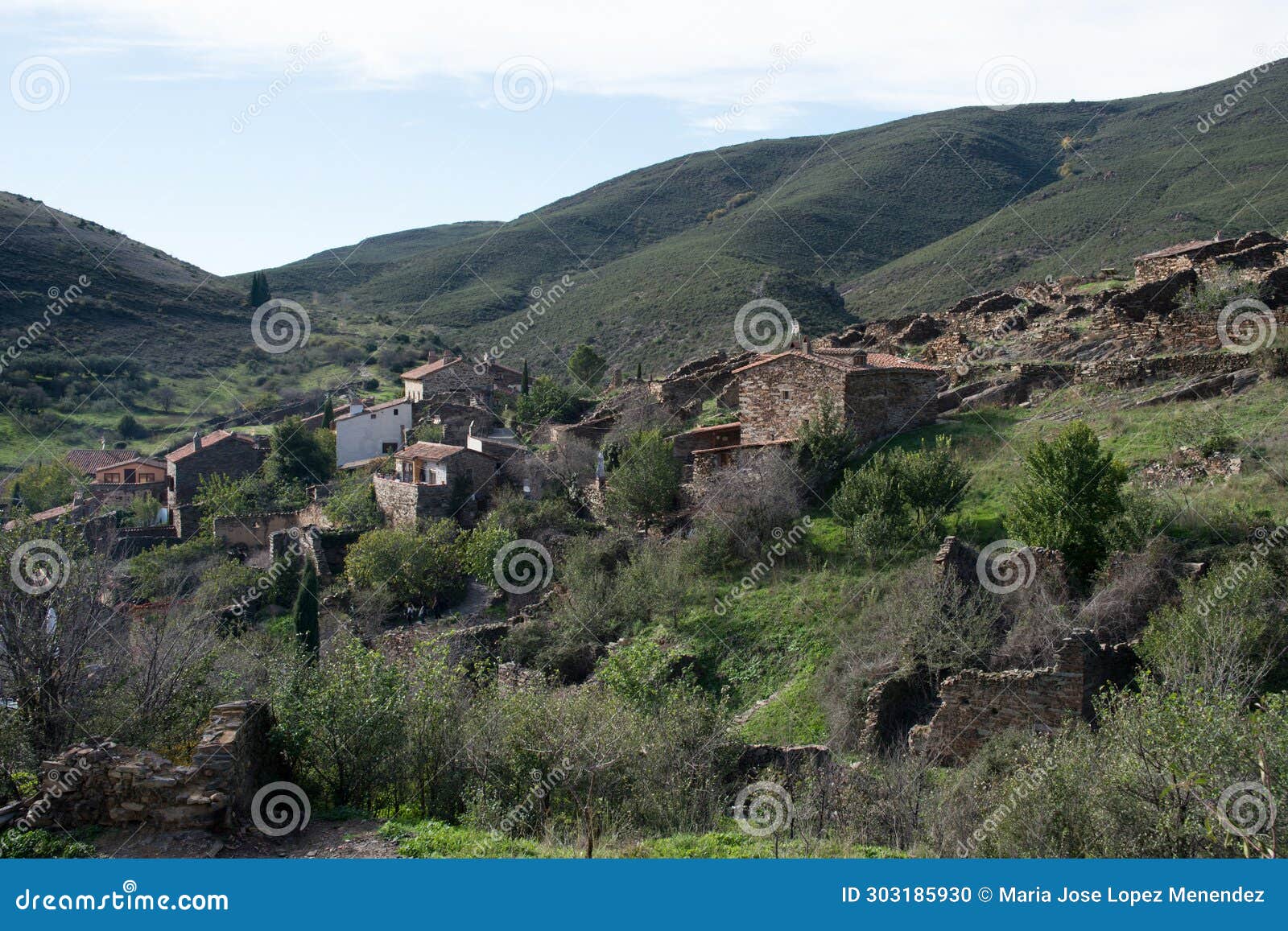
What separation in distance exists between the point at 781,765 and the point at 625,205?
8930 cm

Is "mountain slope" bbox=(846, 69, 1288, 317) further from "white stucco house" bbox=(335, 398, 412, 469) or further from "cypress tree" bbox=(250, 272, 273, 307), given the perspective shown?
"cypress tree" bbox=(250, 272, 273, 307)

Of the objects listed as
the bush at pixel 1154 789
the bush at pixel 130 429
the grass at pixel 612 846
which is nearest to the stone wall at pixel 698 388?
the grass at pixel 612 846

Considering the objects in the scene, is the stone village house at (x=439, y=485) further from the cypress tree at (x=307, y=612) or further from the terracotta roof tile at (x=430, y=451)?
the cypress tree at (x=307, y=612)

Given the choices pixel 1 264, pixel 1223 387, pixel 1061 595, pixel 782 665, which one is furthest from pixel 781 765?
pixel 1 264

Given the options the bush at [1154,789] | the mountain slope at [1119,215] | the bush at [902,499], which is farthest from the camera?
the mountain slope at [1119,215]

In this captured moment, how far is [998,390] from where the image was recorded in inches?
1017

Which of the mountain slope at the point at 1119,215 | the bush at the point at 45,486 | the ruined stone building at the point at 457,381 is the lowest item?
the bush at the point at 45,486

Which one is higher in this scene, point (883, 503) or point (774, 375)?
point (774, 375)

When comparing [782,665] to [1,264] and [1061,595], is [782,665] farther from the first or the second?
[1,264]

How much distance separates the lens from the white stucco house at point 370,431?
44188mm

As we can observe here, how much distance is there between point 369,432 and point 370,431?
1.9 inches

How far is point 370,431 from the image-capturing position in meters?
44.8

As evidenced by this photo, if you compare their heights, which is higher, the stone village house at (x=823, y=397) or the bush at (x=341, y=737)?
the stone village house at (x=823, y=397)

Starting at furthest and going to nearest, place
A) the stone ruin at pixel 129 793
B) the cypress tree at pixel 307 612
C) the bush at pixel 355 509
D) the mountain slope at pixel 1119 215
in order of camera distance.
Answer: the mountain slope at pixel 1119 215 → the bush at pixel 355 509 → the cypress tree at pixel 307 612 → the stone ruin at pixel 129 793
